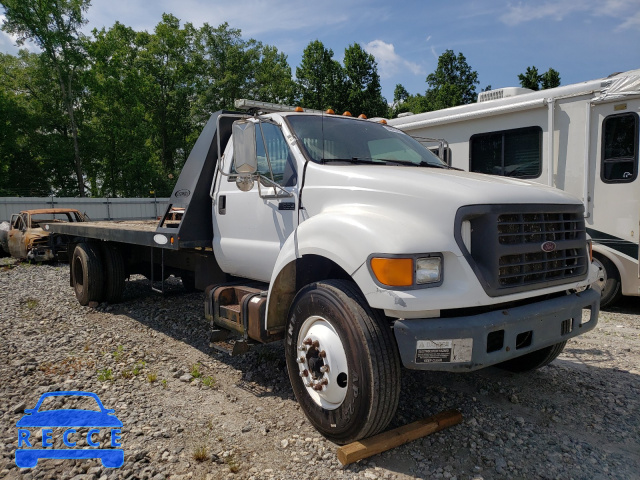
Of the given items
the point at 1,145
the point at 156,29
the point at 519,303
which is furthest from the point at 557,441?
the point at 156,29

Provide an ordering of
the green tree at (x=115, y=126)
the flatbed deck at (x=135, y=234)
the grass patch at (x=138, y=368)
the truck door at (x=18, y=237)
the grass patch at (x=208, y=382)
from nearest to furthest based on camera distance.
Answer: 1. the grass patch at (x=208, y=382)
2. the grass patch at (x=138, y=368)
3. the flatbed deck at (x=135, y=234)
4. the truck door at (x=18, y=237)
5. the green tree at (x=115, y=126)

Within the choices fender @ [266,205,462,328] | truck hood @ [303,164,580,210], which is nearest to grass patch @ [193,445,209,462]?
fender @ [266,205,462,328]

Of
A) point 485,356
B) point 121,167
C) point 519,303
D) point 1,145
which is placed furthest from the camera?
point 121,167

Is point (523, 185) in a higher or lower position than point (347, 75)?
lower

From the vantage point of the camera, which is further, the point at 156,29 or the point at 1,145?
the point at 156,29

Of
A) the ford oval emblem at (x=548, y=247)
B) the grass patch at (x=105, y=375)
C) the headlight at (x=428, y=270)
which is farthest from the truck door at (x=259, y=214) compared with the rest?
the ford oval emblem at (x=548, y=247)

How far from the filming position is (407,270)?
2.72 meters

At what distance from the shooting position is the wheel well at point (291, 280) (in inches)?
144

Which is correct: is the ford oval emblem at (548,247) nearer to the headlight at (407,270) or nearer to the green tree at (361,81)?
the headlight at (407,270)

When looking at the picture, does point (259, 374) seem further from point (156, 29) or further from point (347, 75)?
point (156, 29)

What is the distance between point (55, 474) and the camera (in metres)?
2.93

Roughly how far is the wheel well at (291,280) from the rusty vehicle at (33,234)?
35.0ft

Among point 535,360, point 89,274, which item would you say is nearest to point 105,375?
point 89,274

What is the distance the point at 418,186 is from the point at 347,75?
30649mm
